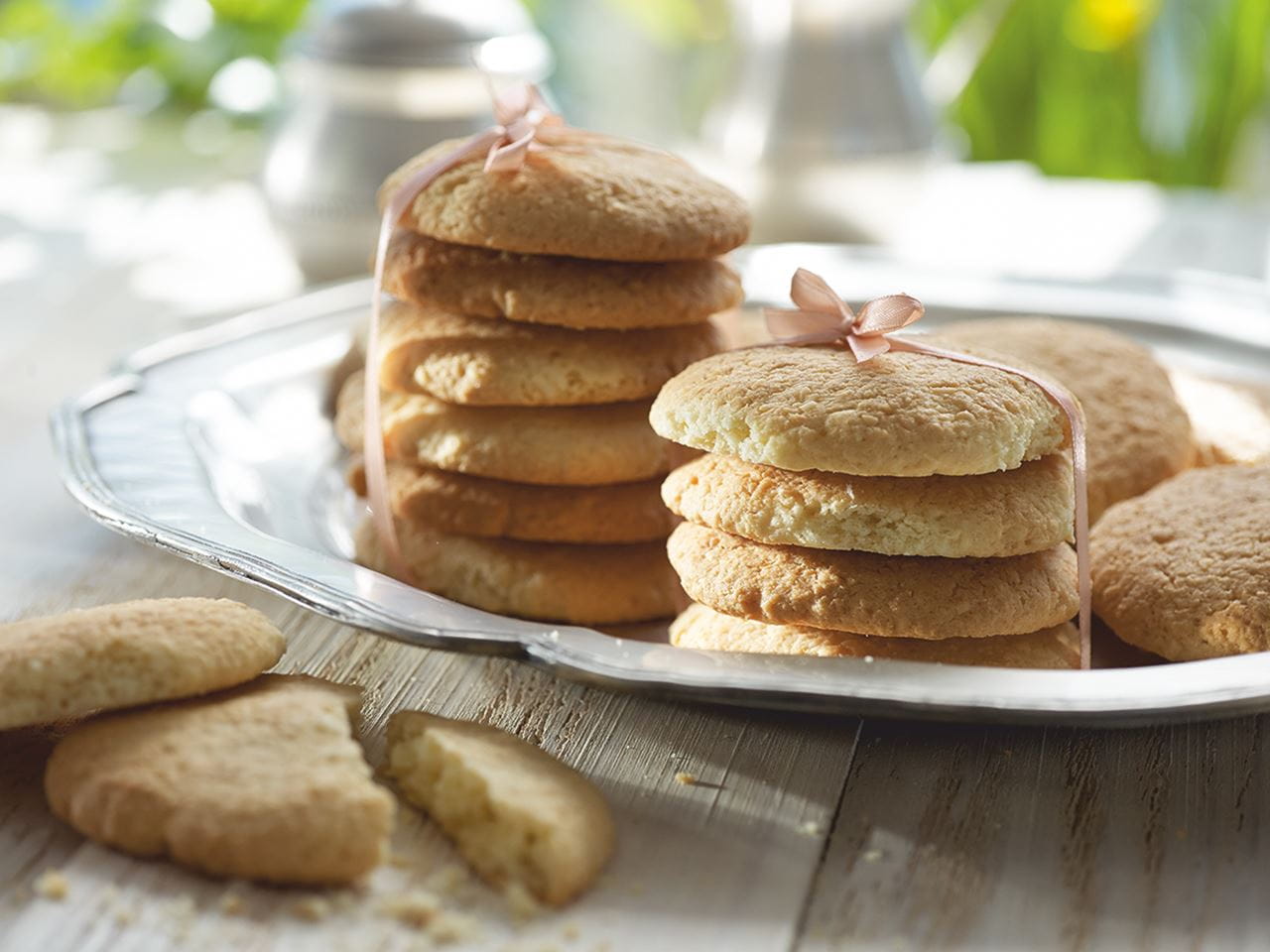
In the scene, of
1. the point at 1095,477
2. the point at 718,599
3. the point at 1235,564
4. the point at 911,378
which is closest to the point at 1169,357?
the point at 1095,477

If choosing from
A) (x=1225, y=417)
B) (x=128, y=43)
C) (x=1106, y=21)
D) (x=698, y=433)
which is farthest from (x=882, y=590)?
(x=128, y=43)

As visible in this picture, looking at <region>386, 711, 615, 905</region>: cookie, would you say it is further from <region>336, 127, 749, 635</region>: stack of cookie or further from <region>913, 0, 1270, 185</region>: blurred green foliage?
<region>913, 0, 1270, 185</region>: blurred green foliage

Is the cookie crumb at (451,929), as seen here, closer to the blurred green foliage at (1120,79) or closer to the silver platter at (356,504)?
the silver platter at (356,504)

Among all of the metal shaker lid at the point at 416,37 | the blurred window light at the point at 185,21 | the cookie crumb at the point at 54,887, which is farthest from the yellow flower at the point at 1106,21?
the cookie crumb at the point at 54,887

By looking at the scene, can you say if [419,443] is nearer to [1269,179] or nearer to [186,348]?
[186,348]

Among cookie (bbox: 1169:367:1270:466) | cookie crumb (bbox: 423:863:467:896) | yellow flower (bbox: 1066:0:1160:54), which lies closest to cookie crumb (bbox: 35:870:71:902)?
cookie crumb (bbox: 423:863:467:896)
